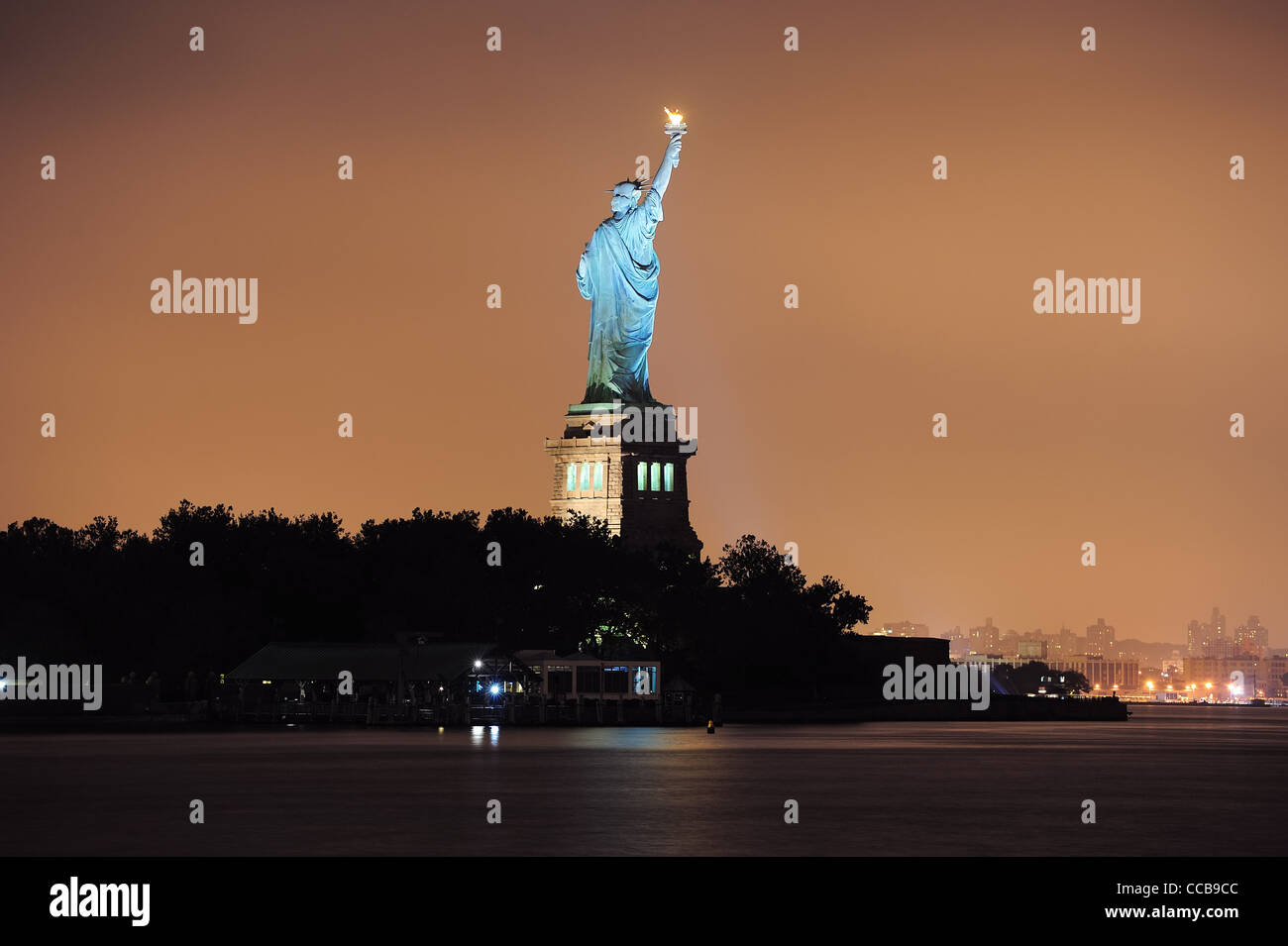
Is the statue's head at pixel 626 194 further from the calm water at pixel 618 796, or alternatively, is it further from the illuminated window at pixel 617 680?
the calm water at pixel 618 796

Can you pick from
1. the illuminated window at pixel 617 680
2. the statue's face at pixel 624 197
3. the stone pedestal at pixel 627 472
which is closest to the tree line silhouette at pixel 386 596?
the illuminated window at pixel 617 680

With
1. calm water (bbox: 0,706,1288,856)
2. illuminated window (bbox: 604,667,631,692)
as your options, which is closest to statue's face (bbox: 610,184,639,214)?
illuminated window (bbox: 604,667,631,692)

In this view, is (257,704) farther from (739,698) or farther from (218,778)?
(218,778)

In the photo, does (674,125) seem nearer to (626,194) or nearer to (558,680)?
(626,194)

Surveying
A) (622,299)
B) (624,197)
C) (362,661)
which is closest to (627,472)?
(622,299)

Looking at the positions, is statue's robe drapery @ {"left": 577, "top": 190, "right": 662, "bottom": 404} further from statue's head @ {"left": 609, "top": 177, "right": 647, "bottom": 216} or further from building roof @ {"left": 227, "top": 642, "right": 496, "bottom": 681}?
building roof @ {"left": 227, "top": 642, "right": 496, "bottom": 681}

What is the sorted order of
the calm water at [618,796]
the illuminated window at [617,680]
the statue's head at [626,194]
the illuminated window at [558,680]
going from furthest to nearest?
the statue's head at [626,194] → the illuminated window at [617,680] → the illuminated window at [558,680] → the calm water at [618,796]
